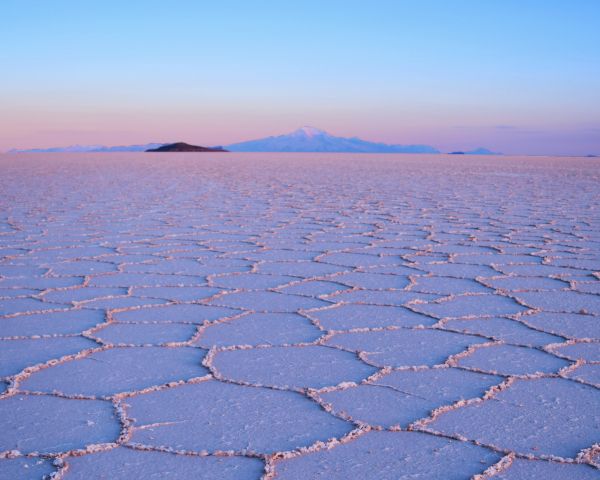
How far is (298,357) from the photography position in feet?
5.67

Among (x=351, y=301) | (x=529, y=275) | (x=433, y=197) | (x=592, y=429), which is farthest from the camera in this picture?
(x=433, y=197)

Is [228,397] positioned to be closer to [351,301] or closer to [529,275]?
[351,301]

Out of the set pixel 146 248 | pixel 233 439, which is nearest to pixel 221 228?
pixel 146 248

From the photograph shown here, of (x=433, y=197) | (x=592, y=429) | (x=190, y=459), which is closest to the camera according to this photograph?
(x=190, y=459)

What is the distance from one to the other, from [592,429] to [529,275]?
4.98 feet

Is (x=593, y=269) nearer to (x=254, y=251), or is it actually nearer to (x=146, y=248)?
(x=254, y=251)

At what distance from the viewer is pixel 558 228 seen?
4375mm

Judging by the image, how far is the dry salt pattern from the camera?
120 centimetres

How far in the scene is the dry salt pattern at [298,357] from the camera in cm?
120

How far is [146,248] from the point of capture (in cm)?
345

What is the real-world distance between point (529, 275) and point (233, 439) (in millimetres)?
1802

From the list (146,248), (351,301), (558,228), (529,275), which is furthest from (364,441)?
(558,228)

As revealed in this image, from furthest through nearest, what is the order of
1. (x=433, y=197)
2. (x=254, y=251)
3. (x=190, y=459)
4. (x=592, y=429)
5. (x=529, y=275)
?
1. (x=433, y=197)
2. (x=254, y=251)
3. (x=529, y=275)
4. (x=592, y=429)
5. (x=190, y=459)

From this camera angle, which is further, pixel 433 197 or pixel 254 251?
pixel 433 197
